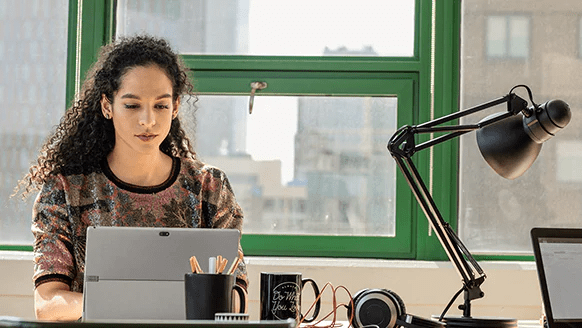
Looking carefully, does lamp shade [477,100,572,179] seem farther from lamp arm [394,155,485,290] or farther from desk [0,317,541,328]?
desk [0,317,541,328]

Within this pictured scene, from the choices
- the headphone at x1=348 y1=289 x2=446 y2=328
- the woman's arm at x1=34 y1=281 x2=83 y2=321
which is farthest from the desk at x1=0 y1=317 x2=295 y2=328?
the woman's arm at x1=34 y1=281 x2=83 y2=321

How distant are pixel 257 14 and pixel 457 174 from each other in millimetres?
899

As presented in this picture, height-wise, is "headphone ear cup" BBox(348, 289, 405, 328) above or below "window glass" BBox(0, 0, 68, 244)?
below

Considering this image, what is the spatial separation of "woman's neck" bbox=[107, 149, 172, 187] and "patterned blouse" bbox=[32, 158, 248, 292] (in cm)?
2

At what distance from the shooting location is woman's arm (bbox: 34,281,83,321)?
69.7 inches

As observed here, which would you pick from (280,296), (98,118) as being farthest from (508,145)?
(98,118)

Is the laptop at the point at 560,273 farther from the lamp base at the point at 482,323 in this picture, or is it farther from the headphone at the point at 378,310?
the headphone at the point at 378,310

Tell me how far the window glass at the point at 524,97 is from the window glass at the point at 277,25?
26 cm

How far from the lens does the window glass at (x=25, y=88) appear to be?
9.24 feet

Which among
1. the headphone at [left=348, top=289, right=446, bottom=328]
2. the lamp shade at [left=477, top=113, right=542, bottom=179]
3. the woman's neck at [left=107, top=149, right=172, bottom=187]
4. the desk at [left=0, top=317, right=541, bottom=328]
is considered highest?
the lamp shade at [left=477, top=113, right=542, bottom=179]

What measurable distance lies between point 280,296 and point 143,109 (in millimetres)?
750

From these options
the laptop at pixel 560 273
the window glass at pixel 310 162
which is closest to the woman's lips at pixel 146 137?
Result: the window glass at pixel 310 162

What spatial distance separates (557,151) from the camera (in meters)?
2.73

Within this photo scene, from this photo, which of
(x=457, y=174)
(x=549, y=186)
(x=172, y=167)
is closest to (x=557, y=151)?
(x=549, y=186)
